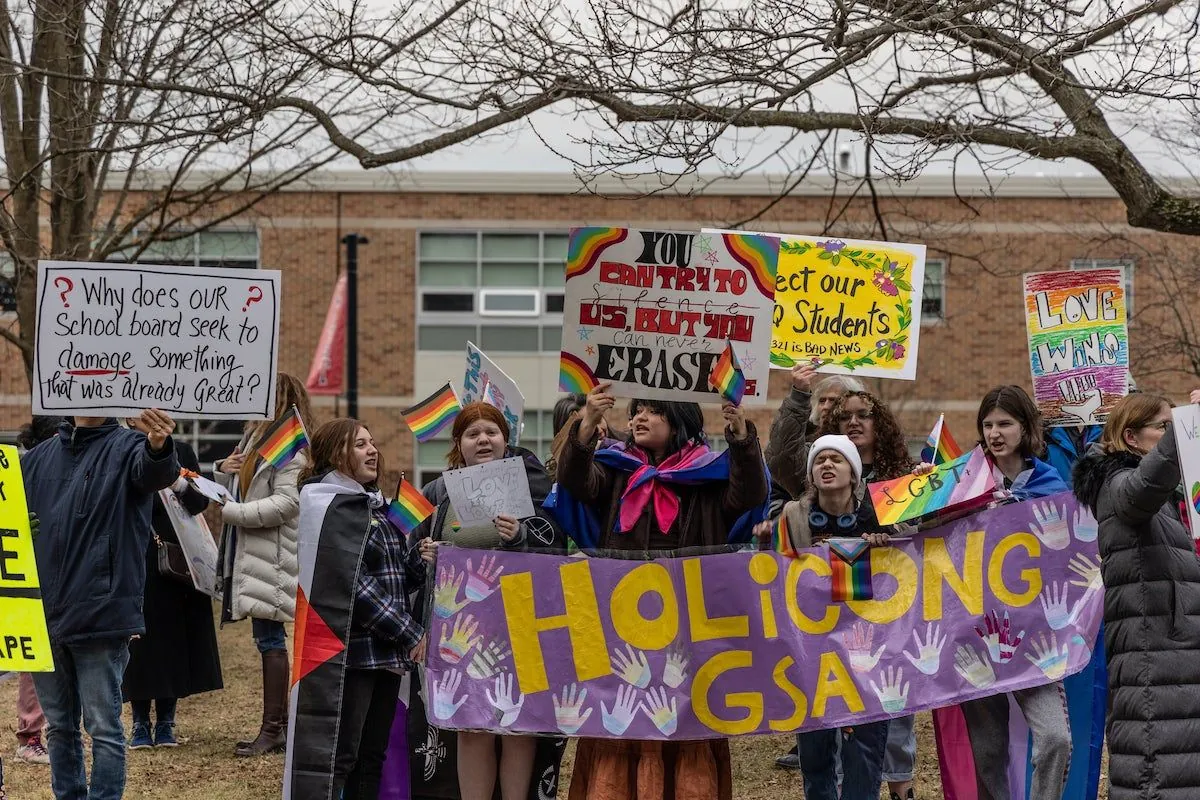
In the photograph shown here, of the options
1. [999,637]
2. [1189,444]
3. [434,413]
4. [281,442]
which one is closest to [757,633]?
[999,637]

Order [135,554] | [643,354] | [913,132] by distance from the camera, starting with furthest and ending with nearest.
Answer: [913,132] → [135,554] → [643,354]

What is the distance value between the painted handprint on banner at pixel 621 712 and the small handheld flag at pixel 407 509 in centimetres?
126

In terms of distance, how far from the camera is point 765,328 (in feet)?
19.6

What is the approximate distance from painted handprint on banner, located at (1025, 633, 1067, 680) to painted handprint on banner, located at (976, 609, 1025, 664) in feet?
0.22

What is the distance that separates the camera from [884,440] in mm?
6656

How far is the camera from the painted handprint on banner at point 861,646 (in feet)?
20.0

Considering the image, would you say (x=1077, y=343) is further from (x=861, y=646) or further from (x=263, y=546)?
(x=263, y=546)

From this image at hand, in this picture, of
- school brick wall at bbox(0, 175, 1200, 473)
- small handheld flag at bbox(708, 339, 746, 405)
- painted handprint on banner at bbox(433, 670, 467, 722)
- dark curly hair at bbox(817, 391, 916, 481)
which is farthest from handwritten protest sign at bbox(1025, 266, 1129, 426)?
school brick wall at bbox(0, 175, 1200, 473)

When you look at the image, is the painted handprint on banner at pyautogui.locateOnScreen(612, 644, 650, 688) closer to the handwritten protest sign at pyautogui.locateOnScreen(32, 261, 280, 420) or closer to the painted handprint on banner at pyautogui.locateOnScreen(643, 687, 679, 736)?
the painted handprint on banner at pyautogui.locateOnScreen(643, 687, 679, 736)

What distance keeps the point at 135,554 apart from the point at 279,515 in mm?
1997

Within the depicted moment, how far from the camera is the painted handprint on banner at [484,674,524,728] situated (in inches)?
239

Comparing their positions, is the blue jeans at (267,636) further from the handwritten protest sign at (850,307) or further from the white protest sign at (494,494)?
the handwritten protest sign at (850,307)

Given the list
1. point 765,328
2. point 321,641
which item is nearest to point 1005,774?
point 765,328

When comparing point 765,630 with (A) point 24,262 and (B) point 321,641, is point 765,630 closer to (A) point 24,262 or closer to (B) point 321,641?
(B) point 321,641
